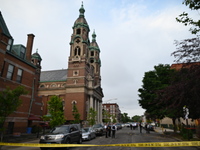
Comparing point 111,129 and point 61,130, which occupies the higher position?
point 61,130

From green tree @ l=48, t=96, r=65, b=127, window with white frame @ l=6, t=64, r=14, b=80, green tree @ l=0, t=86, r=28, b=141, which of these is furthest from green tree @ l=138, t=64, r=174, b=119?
window with white frame @ l=6, t=64, r=14, b=80

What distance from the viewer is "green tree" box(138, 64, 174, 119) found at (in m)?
25.2

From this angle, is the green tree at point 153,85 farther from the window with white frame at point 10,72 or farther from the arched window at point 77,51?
the arched window at point 77,51

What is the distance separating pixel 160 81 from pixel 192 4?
18.7 metres

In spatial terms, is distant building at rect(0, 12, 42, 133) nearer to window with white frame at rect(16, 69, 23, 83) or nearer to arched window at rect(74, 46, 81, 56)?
window with white frame at rect(16, 69, 23, 83)

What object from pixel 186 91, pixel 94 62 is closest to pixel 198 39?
pixel 186 91

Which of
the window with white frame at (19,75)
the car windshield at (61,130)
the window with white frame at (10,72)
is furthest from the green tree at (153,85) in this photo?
the window with white frame at (10,72)

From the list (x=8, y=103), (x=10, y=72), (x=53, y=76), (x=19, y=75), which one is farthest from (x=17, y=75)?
(x=53, y=76)

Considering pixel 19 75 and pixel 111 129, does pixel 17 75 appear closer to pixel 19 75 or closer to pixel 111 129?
pixel 19 75

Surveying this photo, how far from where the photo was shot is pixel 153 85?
25.8 meters

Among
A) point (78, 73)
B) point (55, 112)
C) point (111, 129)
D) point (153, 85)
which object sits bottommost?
point (111, 129)

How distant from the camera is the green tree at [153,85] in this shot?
25.2m

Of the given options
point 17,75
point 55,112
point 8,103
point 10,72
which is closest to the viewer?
point 8,103

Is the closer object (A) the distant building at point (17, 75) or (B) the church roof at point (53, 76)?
(A) the distant building at point (17, 75)
